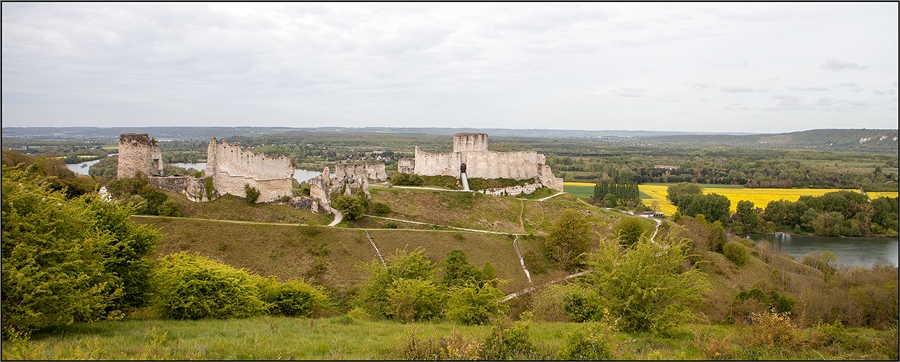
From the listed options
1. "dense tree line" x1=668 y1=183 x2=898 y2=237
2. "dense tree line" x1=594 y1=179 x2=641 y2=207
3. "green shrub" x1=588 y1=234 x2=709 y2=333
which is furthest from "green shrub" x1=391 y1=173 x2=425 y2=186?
"dense tree line" x1=668 y1=183 x2=898 y2=237

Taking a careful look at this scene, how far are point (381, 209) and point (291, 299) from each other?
20.3 meters

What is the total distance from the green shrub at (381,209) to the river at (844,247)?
3824 centimetres

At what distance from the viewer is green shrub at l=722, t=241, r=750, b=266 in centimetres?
4019

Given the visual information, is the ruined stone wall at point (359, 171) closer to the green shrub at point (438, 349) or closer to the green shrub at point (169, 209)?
the green shrub at point (169, 209)

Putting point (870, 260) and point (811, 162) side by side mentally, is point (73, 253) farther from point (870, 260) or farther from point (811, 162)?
point (811, 162)

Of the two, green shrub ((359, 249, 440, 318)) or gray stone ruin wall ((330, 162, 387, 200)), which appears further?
gray stone ruin wall ((330, 162, 387, 200))

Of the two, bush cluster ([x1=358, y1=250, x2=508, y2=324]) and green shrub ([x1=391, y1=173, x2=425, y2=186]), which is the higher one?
green shrub ([x1=391, y1=173, x2=425, y2=186])

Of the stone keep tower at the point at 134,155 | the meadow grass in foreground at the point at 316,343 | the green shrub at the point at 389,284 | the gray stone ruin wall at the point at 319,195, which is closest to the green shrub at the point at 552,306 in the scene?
the green shrub at the point at 389,284

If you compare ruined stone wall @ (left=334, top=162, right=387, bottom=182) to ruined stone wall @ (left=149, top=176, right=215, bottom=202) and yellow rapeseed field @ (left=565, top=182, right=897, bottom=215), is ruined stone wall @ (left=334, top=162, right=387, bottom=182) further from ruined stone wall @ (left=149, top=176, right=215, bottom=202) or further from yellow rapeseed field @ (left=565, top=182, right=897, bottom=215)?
yellow rapeseed field @ (left=565, top=182, right=897, bottom=215)

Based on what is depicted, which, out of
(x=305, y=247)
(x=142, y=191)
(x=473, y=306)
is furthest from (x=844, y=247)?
(x=142, y=191)

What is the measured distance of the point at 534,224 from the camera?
42.2 m

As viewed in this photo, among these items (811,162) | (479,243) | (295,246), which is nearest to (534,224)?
(479,243)

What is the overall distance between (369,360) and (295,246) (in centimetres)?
2024

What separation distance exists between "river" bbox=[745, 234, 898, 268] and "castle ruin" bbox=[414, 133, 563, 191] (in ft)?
79.9
